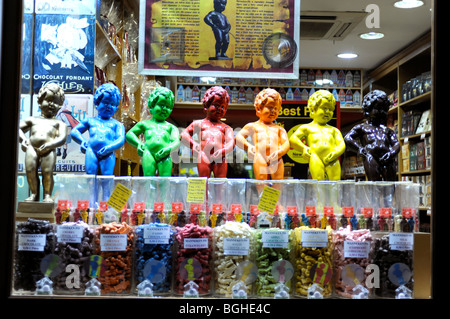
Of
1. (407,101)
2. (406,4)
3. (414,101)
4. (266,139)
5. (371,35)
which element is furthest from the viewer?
(407,101)

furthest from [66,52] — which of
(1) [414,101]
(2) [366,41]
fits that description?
(1) [414,101]

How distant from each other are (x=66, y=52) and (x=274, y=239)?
154cm

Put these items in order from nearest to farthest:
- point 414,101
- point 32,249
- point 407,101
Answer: point 32,249 → point 414,101 → point 407,101

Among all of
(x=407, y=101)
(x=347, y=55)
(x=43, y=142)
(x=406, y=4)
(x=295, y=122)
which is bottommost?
(x=43, y=142)

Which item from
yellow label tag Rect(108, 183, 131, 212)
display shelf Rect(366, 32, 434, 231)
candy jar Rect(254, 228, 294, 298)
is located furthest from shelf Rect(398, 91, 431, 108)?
yellow label tag Rect(108, 183, 131, 212)

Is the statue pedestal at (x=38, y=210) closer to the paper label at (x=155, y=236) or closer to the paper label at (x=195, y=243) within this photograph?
the paper label at (x=155, y=236)

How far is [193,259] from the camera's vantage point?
59.6 inches

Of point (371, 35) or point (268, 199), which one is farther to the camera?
point (371, 35)

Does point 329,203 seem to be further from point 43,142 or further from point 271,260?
point 43,142

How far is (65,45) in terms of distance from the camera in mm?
2445

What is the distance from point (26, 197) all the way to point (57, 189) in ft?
0.36

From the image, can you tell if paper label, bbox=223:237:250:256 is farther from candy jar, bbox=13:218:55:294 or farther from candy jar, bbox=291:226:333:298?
candy jar, bbox=13:218:55:294

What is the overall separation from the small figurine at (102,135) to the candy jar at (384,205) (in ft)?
3.21

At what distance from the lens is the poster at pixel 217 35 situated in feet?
5.84
